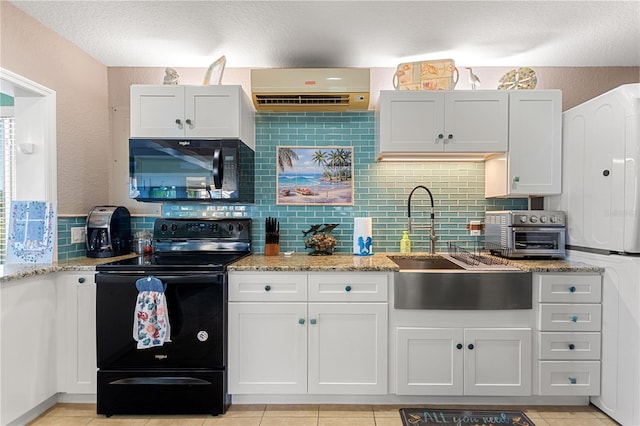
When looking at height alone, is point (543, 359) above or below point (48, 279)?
below

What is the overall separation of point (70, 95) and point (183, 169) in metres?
1.03

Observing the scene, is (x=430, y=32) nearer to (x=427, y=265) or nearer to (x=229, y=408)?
(x=427, y=265)

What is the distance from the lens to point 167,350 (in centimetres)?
213

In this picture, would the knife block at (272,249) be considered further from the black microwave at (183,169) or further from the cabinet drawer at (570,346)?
the cabinet drawer at (570,346)

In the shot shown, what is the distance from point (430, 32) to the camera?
2371 millimetres

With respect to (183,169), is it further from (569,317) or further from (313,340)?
(569,317)

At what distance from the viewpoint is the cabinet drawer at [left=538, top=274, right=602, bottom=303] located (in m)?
2.16

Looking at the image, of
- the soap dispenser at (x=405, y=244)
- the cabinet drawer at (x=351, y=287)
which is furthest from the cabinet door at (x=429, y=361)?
the soap dispenser at (x=405, y=244)

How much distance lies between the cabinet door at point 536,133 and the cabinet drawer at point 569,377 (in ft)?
3.94

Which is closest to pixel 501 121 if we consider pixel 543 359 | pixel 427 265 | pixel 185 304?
pixel 427 265

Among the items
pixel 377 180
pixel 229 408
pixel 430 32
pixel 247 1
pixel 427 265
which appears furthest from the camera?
pixel 377 180

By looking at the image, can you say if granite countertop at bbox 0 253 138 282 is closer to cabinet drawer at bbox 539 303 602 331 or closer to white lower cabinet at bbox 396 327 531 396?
white lower cabinet at bbox 396 327 531 396

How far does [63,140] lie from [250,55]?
149 centimetres

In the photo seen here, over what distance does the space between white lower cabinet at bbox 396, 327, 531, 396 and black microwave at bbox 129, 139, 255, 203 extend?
1.54m
